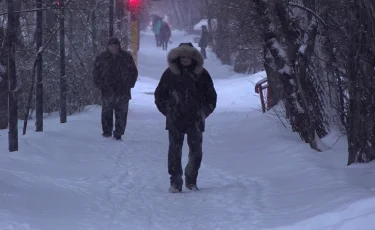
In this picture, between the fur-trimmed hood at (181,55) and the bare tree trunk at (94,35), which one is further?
the bare tree trunk at (94,35)

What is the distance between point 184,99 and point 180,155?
0.67m

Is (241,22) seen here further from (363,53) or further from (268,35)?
(363,53)

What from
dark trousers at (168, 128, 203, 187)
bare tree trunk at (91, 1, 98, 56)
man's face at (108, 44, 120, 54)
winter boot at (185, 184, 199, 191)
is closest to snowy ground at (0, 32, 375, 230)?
winter boot at (185, 184, 199, 191)

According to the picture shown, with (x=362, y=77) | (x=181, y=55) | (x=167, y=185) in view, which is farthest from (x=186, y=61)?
(x=362, y=77)

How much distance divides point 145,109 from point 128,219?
12.7 meters

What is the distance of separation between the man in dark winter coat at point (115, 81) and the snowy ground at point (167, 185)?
1.25ft

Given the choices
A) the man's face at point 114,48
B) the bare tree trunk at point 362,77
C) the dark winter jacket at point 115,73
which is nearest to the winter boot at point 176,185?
the bare tree trunk at point 362,77

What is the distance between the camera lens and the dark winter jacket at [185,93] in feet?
28.2

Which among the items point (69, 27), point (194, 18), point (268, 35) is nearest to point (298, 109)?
point (268, 35)

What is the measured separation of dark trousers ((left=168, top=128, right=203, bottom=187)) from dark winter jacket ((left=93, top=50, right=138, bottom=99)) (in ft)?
14.3

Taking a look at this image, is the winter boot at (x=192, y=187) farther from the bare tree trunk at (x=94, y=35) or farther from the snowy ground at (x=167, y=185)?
the bare tree trunk at (x=94, y=35)

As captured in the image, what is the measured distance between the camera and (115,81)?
42.4 ft

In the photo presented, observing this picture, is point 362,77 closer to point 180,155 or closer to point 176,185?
point 180,155

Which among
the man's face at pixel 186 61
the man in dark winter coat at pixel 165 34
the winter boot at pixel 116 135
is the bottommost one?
the man in dark winter coat at pixel 165 34
